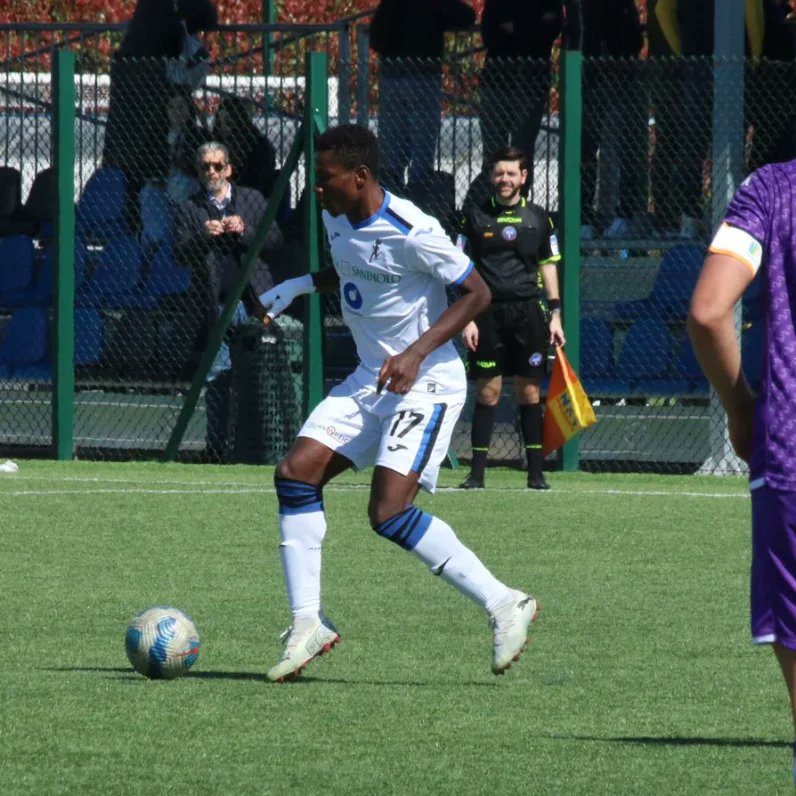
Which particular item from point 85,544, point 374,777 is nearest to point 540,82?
point 85,544

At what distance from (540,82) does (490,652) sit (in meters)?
8.53

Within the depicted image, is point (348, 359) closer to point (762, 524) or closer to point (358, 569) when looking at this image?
point (358, 569)

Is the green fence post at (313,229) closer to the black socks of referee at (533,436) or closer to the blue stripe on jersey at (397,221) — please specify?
the black socks of referee at (533,436)

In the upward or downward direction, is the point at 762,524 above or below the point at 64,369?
above

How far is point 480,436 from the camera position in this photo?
13.6 metres

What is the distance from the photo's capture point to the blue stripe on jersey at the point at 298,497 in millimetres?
7285

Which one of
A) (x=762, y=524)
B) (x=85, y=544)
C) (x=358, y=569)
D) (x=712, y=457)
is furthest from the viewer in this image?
(x=712, y=457)

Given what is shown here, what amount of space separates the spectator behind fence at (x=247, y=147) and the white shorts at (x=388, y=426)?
338 inches

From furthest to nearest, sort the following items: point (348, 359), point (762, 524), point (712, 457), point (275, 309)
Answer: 1. point (348, 359)
2. point (712, 457)
3. point (275, 309)
4. point (762, 524)

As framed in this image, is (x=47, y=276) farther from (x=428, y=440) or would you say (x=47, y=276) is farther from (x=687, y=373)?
(x=428, y=440)

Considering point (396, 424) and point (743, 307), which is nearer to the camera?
point (396, 424)

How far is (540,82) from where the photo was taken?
1555 cm

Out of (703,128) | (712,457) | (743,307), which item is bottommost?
A: (712,457)

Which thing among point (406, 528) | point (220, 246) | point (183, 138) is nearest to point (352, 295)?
point (406, 528)
